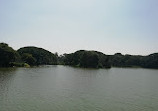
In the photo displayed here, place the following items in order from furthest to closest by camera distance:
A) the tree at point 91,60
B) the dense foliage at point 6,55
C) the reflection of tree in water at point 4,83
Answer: the tree at point 91,60
the dense foliage at point 6,55
the reflection of tree in water at point 4,83

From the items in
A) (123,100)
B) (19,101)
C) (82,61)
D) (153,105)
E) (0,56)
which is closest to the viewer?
(19,101)

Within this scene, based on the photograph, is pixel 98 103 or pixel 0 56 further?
pixel 0 56

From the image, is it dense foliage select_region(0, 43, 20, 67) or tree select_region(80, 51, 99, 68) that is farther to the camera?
tree select_region(80, 51, 99, 68)

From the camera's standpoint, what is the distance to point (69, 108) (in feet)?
83.4

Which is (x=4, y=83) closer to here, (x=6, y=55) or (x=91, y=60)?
(x=6, y=55)

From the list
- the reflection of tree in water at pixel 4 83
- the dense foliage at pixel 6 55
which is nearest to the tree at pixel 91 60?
the dense foliage at pixel 6 55

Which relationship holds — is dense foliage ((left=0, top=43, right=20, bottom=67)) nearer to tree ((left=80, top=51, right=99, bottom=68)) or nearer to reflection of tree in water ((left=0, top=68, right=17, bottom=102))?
reflection of tree in water ((left=0, top=68, right=17, bottom=102))

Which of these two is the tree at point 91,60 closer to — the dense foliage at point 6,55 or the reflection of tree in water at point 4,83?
the dense foliage at point 6,55

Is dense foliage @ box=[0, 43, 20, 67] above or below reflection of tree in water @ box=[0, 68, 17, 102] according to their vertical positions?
above

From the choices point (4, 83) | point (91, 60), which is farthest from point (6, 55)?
point (4, 83)

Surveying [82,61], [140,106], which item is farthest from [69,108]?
[82,61]

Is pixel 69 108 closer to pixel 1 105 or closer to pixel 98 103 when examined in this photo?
pixel 98 103

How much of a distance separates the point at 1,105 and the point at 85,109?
10.8 m

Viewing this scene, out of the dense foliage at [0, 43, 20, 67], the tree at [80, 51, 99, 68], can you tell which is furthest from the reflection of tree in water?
the tree at [80, 51, 99, 68]
